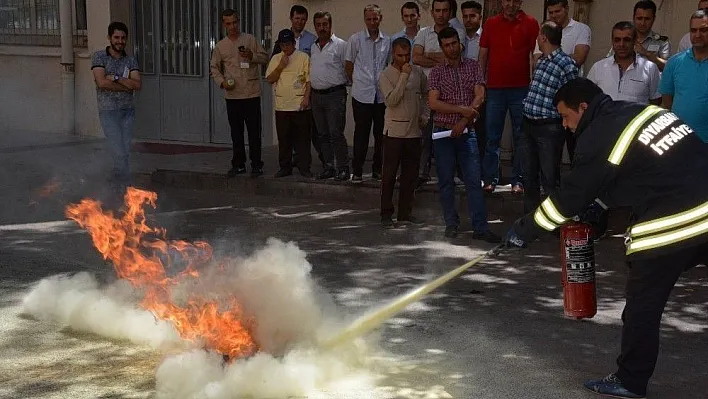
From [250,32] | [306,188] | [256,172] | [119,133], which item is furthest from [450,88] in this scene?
[250,32]

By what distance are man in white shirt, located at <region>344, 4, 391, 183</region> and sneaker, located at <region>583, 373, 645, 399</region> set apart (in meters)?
6.22

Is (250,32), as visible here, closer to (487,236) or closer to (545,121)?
(487,236)

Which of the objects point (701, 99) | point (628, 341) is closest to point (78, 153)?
point (701, 99)

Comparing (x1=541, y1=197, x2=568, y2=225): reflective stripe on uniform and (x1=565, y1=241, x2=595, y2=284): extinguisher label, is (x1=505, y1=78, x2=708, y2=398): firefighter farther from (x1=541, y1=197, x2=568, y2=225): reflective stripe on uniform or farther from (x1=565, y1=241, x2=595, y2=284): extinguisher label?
(x1=565, y1=241, x2=595, y2=284): extinguisher label

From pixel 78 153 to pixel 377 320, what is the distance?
10227 millimetres

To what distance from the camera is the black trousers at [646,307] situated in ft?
15.5

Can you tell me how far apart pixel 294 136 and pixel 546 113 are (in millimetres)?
3993

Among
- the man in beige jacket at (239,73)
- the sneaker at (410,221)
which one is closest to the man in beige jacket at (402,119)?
the sneaker at (410,221)

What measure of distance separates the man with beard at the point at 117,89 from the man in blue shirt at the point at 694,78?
6.25 meters

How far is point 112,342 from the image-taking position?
5855mm

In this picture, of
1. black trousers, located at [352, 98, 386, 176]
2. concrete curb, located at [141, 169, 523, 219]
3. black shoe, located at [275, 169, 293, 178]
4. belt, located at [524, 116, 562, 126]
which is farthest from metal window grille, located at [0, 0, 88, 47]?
belt, located at [524, 116, 562, 126]

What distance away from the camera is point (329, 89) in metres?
11.0

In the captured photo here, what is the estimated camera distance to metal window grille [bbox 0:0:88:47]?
1752 cm

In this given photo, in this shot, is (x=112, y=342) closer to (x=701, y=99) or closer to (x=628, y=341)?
(x=628, y=341)
